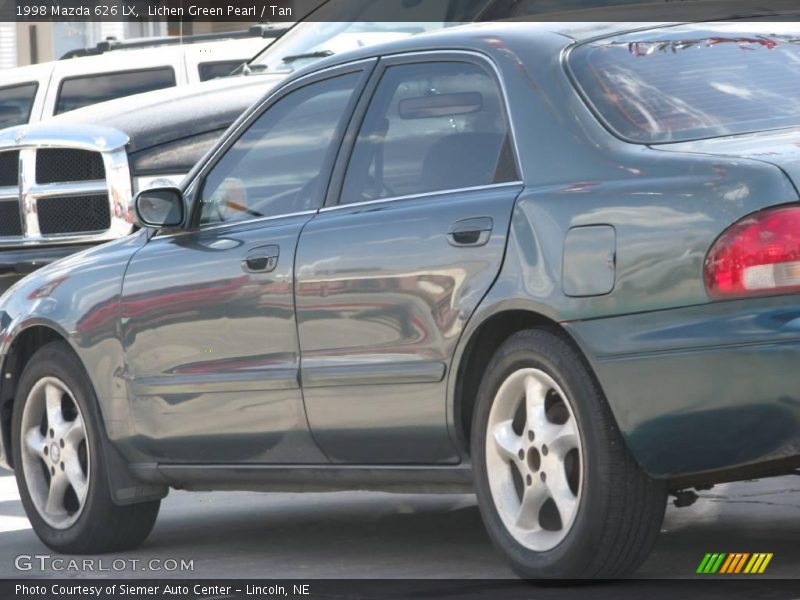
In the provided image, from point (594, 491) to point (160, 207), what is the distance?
2.26m

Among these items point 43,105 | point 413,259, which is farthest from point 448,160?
point 43,105

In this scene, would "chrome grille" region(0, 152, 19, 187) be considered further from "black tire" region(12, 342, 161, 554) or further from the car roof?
the car roof

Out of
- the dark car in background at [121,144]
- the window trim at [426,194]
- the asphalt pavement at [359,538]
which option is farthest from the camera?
the dark car in background at [121,144]

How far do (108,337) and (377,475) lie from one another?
4.64 feet

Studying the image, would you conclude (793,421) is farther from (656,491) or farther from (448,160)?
(448,160)

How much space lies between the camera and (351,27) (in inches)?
436

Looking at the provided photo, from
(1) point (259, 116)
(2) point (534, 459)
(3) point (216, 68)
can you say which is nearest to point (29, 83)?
(3) point (216, 68)

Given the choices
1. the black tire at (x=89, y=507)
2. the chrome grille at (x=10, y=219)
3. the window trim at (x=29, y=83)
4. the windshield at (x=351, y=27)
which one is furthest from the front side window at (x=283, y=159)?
the window trim at (x=29, y=83)

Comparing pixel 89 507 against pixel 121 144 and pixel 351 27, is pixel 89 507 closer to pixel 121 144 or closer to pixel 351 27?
pixel 121 144

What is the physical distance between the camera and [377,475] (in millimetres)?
5711

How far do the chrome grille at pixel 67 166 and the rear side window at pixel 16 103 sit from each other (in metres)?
3.64

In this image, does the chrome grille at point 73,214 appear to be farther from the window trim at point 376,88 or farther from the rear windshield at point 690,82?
the rear windshield at point 690,82

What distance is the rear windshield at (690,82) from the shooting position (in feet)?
17.0

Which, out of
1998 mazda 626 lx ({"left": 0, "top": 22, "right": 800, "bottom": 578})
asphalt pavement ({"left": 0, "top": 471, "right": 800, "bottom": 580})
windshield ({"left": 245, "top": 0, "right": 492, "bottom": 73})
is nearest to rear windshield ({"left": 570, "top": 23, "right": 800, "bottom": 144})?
1998 mazda 626 lx ({"left": 0, "top": 22, "right": 800, "bottom": 578})
